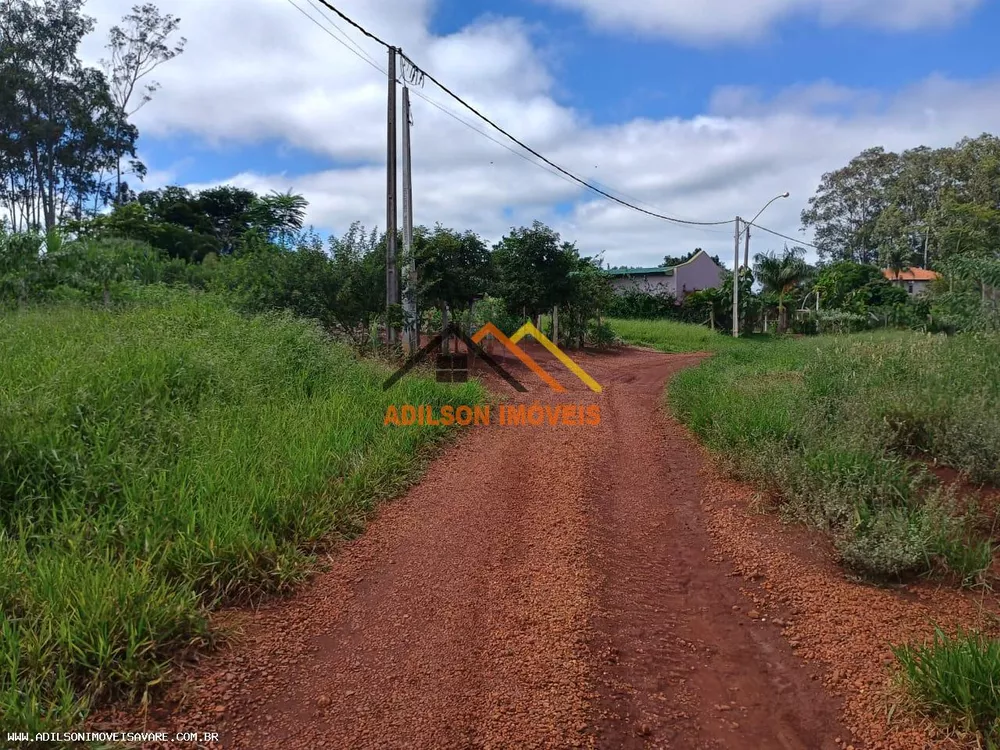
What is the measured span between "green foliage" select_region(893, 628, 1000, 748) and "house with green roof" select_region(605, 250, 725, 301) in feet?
97.0

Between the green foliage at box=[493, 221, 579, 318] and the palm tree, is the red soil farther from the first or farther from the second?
the palm tree

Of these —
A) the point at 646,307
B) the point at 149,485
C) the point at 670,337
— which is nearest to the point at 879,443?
the point at 149,485

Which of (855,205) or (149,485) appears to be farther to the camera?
(855,205)

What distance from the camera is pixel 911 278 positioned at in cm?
4259

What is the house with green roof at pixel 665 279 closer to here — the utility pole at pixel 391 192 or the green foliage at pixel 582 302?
the green foliage at pixel 582 302

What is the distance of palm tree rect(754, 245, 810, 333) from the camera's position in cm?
2906

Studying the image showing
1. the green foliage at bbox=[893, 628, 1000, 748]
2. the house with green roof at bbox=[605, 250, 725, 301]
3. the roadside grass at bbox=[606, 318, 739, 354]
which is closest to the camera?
the green foliage at bbox=[893, 628, 1000, 748]

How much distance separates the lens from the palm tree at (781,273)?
95.3 feet

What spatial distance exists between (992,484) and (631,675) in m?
3.47

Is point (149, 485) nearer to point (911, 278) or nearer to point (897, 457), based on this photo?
point (897, 457)

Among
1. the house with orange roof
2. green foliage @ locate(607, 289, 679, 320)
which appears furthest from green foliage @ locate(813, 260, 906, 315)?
green foliage @ locate(607, 289, 679, 320)

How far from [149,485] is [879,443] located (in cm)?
555

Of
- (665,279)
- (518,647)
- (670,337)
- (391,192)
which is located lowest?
(518,647)

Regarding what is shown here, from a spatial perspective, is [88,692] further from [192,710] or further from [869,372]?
[869,372]
